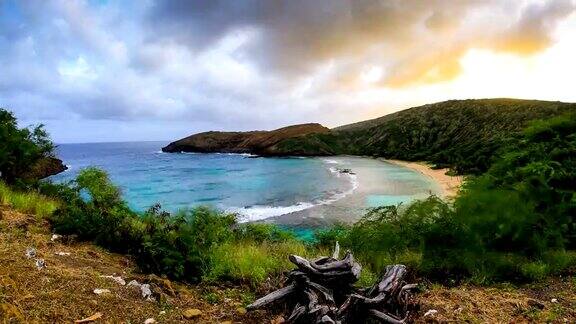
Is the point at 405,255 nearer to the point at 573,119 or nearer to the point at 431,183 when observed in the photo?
the point at 573,119

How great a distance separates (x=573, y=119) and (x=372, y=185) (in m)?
33.0

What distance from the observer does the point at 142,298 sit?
5625 mm

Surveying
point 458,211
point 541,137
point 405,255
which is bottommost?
point 405,255

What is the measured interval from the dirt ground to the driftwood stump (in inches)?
12.1

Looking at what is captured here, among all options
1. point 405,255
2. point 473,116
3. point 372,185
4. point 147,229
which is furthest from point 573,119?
point 473,116

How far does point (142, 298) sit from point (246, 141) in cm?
12448

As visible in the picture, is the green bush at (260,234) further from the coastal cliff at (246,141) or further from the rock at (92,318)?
the coastal cliff at (246,141)

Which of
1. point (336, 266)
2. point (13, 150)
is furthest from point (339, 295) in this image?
point (13, 150)

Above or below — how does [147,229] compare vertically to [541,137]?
below

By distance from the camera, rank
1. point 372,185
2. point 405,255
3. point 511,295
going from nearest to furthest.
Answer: point 511,295 → point 405,255 → point 372,185

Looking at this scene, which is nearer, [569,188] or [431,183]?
[569,188]

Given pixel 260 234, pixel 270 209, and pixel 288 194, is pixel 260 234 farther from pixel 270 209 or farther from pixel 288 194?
pixel 288 194

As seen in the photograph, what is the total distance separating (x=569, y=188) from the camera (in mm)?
9539

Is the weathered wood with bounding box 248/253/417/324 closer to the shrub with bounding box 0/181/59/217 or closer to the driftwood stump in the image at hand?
the driftwood stump
